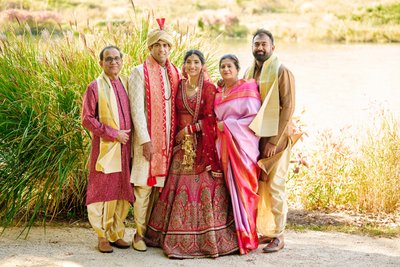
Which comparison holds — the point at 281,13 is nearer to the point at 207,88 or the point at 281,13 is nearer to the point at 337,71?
the point at 337,71

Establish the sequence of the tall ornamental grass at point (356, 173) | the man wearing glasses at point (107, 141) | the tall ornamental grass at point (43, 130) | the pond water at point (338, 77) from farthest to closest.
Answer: the pond water at point (338, 77) → the tall ornamental grass at point (356, 173) → the tall ornamental grass at point (43, 130) → the man wearing glasses at point (107, 141)

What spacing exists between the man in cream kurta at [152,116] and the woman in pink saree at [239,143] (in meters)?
0.37

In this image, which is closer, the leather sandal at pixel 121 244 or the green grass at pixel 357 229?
the leather sandal at pixel 121 244

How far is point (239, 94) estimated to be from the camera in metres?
4.80

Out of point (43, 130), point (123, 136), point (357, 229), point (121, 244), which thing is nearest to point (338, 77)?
point (357, 229)

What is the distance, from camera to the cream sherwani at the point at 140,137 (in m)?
4.78

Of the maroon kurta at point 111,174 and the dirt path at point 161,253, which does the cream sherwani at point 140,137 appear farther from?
the dirt path at point 161,253

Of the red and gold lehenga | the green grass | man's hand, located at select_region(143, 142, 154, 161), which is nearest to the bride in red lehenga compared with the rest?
the red and gold lehenga

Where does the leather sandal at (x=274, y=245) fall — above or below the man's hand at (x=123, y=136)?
below

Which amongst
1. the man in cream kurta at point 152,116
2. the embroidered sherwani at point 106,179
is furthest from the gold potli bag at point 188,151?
the embroidered sherwani at point 106,179

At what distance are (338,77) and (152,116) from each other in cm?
1352

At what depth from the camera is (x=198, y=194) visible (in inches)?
192

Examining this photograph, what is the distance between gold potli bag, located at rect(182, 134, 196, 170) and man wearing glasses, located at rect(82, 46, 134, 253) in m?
0.40

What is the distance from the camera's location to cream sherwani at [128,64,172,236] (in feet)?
15.7
